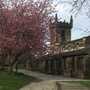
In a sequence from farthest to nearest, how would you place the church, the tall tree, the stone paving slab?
the church, the tall tree, the stone paving slab

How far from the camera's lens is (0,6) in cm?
3244

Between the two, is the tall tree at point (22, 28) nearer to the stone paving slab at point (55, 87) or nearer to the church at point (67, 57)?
the church at point (67, 57)

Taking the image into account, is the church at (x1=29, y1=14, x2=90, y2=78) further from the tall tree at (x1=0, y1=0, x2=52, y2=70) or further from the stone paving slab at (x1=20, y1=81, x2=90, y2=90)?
the stone paving slab at (x1=20, y1=81, x2=90, y2=90)

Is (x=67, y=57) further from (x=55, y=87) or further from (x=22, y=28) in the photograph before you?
→ (x=55, y=87)

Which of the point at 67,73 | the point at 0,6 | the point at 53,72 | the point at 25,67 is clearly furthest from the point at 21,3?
the point at 25,67

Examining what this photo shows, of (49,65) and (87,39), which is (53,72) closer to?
(49,65)

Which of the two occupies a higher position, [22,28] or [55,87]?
[22,28]

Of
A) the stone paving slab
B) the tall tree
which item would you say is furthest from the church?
the stone paving slab

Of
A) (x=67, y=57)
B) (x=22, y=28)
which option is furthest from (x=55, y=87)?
(x=67, y=57)

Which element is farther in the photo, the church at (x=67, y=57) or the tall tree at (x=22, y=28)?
the church at (x=67, y=57)

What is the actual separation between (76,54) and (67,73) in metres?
3.51

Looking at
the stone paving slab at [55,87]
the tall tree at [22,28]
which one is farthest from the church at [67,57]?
the stone paving slab at [55,87]

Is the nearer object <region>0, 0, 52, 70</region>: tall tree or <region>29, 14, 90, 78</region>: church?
<region>0, 0, 52, 70</region>: tall tree

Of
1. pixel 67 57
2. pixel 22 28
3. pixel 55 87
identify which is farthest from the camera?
pixel 67 57
